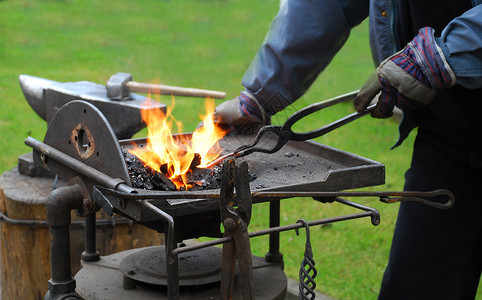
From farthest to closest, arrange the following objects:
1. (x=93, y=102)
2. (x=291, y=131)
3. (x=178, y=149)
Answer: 1. (x=93, y=102)
2. (x=178, y=149)
3. (x=291, y=131)

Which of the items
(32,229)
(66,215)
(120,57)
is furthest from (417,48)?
(120,57)

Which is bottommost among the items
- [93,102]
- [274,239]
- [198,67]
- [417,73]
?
[274,239]

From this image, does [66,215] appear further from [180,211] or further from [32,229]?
[32,229]

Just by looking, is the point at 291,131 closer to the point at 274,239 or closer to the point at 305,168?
the point at 305,168

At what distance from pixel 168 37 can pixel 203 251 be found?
7.23 meters

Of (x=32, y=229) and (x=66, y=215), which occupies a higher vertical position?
(x=66, y=215)

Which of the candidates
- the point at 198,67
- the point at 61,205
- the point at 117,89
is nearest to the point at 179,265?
the point at 61,205

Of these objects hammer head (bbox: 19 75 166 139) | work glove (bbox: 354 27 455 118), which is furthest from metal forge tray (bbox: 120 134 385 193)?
hammer head (bbox: 19 75 166 139)

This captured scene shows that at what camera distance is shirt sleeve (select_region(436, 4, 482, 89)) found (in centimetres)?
183

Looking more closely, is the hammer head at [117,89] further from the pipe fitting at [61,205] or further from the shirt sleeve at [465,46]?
the shirt sleeve at [465,46]

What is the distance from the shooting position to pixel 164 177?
1839 mm

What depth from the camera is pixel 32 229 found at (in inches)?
113

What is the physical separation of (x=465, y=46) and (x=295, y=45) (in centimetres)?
72

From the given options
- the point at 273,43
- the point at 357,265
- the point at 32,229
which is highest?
the point at 273,43
